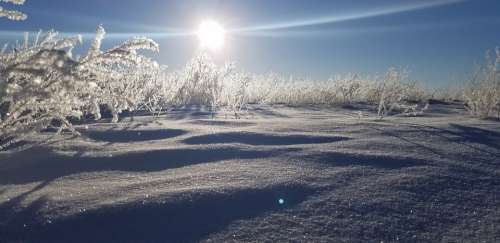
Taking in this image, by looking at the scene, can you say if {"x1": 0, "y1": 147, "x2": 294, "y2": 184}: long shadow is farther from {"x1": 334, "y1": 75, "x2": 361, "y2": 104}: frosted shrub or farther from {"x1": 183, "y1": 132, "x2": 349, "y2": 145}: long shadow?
{"x1": 334, "y1": 75, "x2": 361, "y2": 104}: frosted shrub

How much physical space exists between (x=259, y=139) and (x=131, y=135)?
81cm

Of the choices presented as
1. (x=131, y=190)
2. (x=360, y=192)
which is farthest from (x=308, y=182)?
(x=131, y=190)

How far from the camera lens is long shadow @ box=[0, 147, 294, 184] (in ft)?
6.82

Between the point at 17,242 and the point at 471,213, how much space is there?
1.30m

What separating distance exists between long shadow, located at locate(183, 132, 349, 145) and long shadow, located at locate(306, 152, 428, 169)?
436 millimetres

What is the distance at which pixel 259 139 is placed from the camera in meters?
2.72

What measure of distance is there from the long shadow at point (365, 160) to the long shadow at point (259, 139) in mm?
436

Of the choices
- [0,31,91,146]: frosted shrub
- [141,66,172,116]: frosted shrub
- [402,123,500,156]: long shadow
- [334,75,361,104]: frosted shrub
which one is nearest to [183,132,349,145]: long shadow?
[402,123,500,156]: long shadow

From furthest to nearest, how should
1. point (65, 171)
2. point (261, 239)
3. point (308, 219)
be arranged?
1. point (65, 171)
2. point (308, 219)
3. point (261, 239)

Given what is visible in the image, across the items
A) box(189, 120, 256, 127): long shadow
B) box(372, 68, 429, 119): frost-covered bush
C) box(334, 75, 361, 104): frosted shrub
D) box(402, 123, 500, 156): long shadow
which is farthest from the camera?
box(334, 75, 361, 104): frosted shrub

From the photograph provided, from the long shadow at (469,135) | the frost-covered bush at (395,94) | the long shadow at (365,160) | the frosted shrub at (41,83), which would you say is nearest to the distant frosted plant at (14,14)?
the frosted shrub at (41,83)

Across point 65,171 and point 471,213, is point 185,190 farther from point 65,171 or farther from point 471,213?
point 471,213

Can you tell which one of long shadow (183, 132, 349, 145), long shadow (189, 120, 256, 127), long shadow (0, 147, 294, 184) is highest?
long shadow (189, 120, 256, 127)

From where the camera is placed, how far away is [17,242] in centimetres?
137
